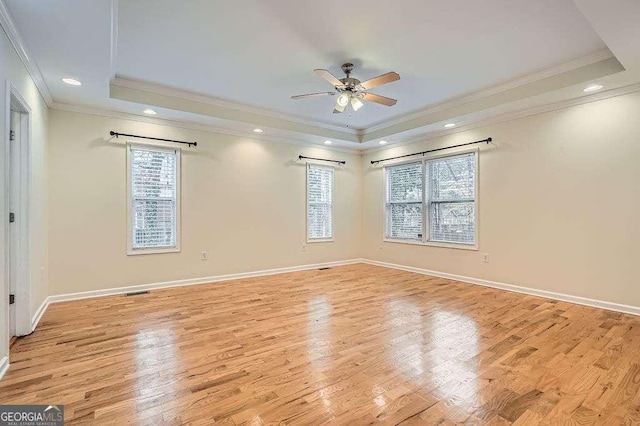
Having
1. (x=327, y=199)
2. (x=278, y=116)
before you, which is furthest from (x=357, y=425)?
(x=327, y=199)

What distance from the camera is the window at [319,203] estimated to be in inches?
245

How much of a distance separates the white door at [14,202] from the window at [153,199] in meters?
1.54

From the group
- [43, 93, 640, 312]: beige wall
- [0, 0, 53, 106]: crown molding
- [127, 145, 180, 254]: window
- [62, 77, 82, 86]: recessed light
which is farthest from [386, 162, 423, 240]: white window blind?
[0, 0, 53, 106]: crown molding

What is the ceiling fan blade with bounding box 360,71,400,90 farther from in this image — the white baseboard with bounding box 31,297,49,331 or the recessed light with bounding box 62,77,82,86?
the white baseboard with bounding box 31,297,49,331

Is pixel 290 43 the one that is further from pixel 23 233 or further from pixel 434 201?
pixel 434 201

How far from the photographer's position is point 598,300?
12.2 feet

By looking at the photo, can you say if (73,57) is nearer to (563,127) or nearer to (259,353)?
(259,353)

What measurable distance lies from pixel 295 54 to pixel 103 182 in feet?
10.1

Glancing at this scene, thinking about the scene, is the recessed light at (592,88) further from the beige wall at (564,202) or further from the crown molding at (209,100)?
the crown molding at (209,100)

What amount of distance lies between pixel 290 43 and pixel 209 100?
194 centimetres

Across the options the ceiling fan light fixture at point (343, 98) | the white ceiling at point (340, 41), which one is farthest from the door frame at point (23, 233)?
the ceiling fan light fixture at point (343, 98)

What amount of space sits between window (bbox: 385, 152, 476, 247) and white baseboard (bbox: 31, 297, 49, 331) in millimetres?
5369

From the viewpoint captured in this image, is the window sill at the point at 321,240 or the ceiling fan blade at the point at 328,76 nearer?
the ceiling fan blade at the point at 328,76

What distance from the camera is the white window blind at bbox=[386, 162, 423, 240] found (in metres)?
5.84
